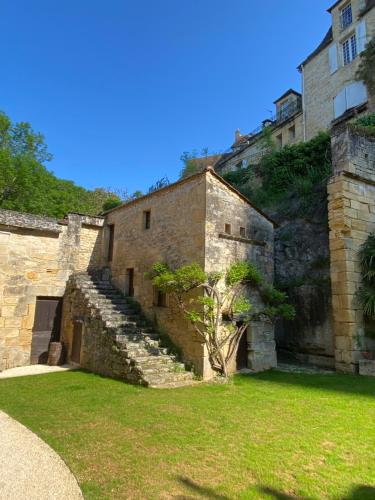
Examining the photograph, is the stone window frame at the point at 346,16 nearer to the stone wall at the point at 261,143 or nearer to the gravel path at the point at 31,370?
the stone wall at the point at 261,143

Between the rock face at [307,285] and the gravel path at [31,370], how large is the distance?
7.87 metres

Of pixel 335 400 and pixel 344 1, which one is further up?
pixel 344 1

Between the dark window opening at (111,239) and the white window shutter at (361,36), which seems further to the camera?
the white window shutter at (361,36)

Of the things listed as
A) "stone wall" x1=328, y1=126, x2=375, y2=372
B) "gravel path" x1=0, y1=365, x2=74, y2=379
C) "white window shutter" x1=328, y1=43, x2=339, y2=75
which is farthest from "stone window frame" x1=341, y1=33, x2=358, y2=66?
"gravel path" x1=0, y1=365, x2=74, y2=379

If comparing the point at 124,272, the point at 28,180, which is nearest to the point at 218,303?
the point at 124,272

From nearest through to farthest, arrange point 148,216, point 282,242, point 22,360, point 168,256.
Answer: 1. point 168,256
2. point 22,360
3. point 148,216
4. point 282,242

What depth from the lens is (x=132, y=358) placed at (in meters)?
8.42

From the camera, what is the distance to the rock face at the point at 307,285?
10.5m

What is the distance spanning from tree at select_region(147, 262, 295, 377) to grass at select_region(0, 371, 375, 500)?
1.31m

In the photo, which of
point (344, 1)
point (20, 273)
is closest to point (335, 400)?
point (20, 273)

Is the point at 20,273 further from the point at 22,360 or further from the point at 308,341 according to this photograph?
the point at 308,341

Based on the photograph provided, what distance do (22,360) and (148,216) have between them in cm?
677

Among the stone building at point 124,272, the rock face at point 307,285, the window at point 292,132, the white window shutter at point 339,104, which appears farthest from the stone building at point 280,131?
the stone building at point 124,272

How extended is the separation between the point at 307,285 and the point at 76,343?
8.39m
